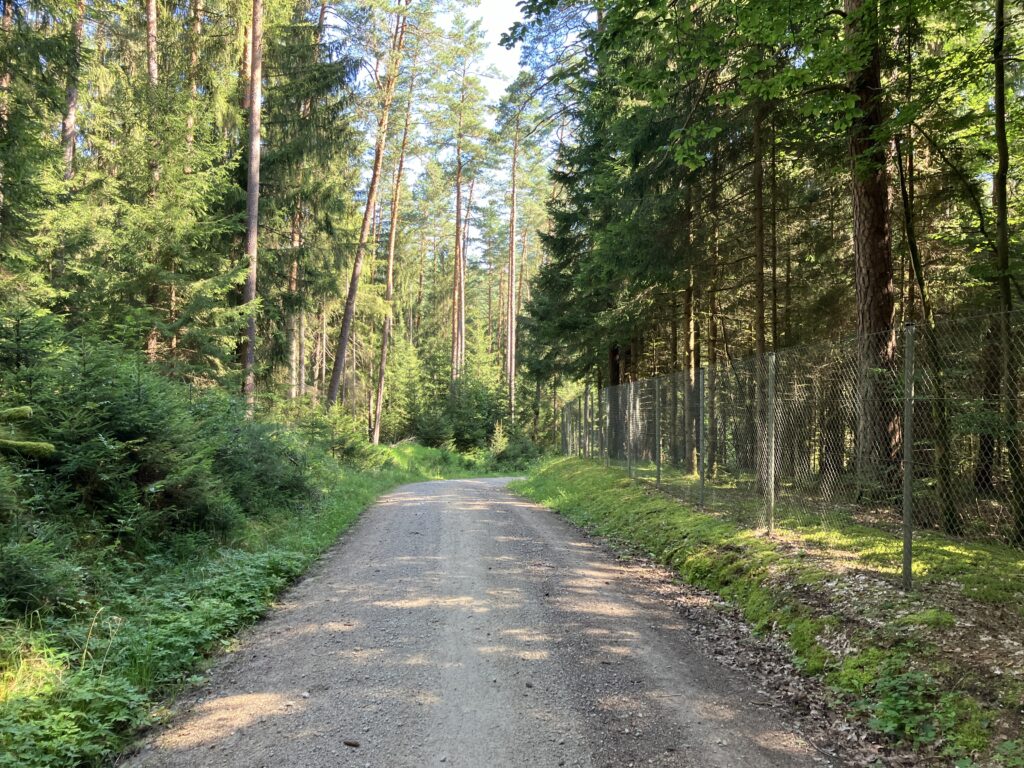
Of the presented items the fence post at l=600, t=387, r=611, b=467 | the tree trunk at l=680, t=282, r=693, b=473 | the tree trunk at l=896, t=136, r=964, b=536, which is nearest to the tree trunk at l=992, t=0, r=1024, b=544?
the tree trunk at l=896, t=136, r=964, b=536

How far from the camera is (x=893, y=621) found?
13.8 feet

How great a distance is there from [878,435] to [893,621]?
2.98 meters

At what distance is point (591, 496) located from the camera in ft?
41.3

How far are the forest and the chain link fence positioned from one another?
54mm

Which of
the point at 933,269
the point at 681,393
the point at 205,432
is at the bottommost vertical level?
the point at 205,432

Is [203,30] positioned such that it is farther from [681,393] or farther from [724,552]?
[724,552]

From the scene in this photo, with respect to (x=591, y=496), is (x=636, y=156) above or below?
above

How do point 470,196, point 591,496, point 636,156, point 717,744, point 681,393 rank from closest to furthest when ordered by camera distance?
point 717,744 → point 636,156 → point 681,393 → point 591,496 → point 470,196

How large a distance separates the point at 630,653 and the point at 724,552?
2.82m

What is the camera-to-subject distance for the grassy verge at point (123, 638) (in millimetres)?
3150

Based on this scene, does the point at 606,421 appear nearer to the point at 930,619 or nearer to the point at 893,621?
the point at 893,621

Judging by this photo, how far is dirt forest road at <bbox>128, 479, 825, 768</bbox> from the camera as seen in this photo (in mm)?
3135

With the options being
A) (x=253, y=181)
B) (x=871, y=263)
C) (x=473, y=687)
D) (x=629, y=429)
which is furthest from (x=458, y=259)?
(x=473, y=687)

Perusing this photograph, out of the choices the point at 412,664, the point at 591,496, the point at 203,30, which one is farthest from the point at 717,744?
the point at 203,30
